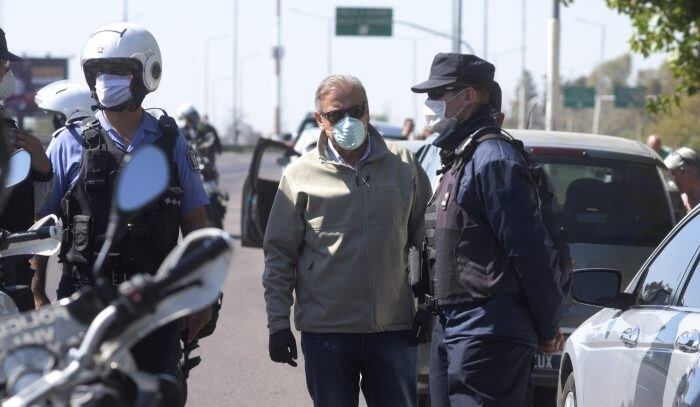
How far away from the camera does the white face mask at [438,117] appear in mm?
5434

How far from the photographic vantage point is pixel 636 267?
8.22 metres

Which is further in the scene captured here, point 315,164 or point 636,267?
point 636,267

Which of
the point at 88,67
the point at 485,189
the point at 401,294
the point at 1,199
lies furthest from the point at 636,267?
the point at 1,199

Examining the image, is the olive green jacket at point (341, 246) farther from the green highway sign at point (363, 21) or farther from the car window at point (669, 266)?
the green highway sign at point (363, 21)

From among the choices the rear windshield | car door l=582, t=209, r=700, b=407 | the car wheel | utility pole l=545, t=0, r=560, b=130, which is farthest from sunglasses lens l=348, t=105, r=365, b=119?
utility pole l=545, t=0, r=560, b=130

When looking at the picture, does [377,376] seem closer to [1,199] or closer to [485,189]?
[485,189]

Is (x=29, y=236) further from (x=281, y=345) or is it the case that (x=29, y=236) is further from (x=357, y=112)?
(x=357, y=112)

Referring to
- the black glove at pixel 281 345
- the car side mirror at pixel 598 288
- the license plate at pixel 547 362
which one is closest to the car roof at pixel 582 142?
the license plate at pixel 547 362

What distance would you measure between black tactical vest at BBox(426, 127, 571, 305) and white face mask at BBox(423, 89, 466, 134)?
189 mm

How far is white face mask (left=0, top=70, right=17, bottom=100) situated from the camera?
240 inches

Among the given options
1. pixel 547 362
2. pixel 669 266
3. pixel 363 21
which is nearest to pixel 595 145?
pixel 547 362

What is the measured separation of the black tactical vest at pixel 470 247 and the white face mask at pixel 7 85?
2029 millimetres

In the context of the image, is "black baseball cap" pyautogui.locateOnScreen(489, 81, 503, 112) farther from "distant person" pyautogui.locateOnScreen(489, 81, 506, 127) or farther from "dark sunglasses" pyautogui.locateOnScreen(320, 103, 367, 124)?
"dark sunglasses" pyautogui.locateOnScreen(320, 103, 367, 124)

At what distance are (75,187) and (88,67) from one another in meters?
0.47
